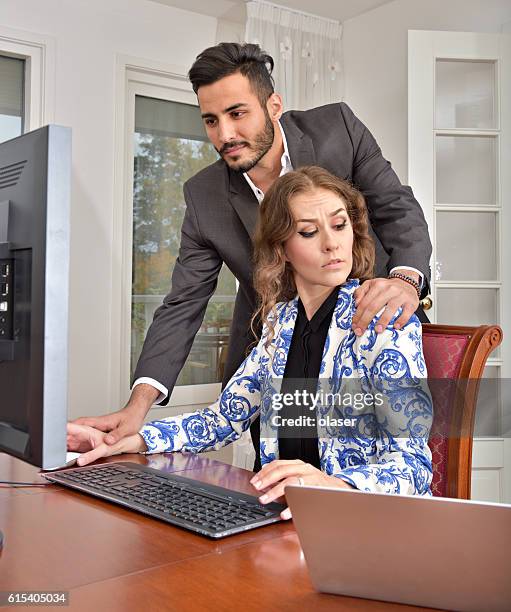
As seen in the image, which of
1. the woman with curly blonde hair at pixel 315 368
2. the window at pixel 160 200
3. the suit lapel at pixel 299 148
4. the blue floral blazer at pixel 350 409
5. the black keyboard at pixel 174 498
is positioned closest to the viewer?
the black keyboard at pixel 174 498

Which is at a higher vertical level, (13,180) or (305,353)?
(13,180)

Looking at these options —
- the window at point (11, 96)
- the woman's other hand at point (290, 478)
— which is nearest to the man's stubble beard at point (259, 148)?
the woman's other hand at point (290, 478)

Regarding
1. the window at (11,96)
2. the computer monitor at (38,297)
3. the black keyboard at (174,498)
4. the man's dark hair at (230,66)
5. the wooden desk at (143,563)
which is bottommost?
the wooden desk at (143,563)

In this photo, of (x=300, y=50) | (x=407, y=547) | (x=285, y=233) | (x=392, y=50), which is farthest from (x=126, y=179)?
(x=407, y=547)

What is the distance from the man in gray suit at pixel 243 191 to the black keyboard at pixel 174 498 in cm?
48

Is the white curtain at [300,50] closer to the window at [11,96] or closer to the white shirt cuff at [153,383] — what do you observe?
the window at [11,96]

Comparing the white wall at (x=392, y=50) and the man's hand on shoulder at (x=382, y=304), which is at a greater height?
the white wall at (x=392, y=50)

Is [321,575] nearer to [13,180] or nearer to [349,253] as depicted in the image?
[13,180]

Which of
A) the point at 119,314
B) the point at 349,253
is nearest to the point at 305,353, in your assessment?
the point at 349,253

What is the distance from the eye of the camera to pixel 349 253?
1.61 metres

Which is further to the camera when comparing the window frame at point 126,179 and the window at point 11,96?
the window frame at point 126,179

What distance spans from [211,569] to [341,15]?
12.0ft

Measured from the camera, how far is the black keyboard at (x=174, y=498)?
98cm

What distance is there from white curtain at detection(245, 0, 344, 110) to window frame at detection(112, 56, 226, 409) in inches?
18.7
